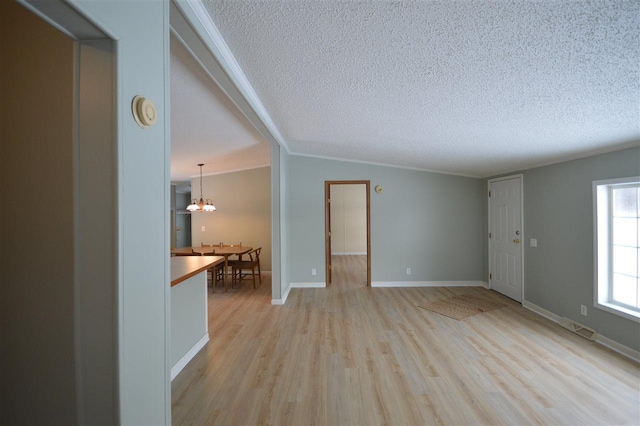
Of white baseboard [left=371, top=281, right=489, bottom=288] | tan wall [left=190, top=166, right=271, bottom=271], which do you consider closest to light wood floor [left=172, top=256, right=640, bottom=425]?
white baseboard [left=371, top=281, right=489, bottom=288]

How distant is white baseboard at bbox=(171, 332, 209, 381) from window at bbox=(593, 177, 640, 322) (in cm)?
427

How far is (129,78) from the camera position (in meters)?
0.91

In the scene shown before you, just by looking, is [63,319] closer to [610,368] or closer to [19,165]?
[19,165]

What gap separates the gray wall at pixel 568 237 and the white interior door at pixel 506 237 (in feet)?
0.53

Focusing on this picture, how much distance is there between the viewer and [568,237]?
342 cm

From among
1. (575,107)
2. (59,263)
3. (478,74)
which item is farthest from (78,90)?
(575,107)

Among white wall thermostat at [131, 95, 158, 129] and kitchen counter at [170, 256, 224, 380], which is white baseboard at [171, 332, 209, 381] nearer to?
kitchen counter at [170, 256, 224, 380]

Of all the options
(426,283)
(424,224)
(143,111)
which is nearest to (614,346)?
(426,283)

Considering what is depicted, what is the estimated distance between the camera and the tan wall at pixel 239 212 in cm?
671

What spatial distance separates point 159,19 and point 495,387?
125 inches

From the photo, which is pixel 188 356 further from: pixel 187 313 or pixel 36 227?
pixel 36 227

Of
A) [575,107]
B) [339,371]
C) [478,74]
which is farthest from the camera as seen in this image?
[339,371]

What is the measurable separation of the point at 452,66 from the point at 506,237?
12.9 ft

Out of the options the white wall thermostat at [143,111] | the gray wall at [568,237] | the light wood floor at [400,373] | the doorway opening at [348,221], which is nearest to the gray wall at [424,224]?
the gray wall at [568,237]
